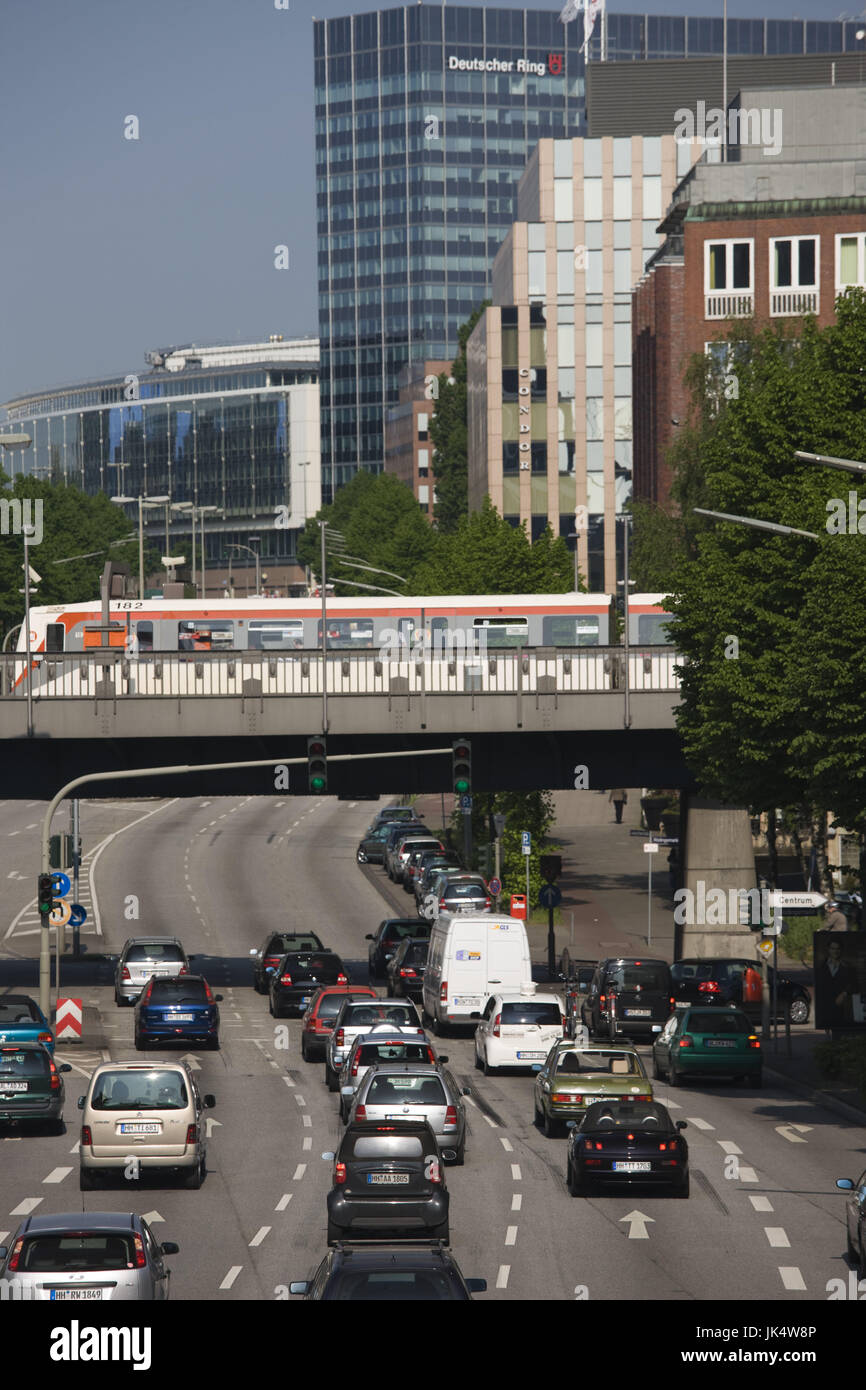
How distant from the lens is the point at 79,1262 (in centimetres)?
1598

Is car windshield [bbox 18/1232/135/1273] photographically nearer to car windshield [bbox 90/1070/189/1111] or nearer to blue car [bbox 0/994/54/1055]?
car windshield [bbox 90/1070/189/1111]

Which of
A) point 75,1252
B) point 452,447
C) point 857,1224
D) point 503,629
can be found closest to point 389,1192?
point 857,1224

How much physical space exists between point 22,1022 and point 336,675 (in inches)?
652

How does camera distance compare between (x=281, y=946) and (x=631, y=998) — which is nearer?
(x=631, y=998)

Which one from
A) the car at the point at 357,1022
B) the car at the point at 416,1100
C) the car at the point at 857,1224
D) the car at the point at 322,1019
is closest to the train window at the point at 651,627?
the car at the point at 322,1019

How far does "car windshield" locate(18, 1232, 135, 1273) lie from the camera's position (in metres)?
15.9

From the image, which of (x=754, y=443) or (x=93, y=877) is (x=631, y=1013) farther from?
(x=93, y=877)

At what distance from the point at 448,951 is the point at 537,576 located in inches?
1707

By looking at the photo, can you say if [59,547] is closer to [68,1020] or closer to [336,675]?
[336,675]

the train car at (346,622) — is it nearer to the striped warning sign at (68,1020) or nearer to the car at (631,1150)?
the striped warning sign at (68,1020)

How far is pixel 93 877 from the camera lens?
3228 inches

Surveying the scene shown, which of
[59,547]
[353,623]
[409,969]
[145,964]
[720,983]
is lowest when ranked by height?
[409,969]

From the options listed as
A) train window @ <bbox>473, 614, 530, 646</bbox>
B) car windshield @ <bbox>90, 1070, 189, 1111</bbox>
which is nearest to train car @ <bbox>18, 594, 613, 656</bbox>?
train window @ <bbox>473, 614, 530, 646</bbox>

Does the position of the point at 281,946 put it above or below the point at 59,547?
below
